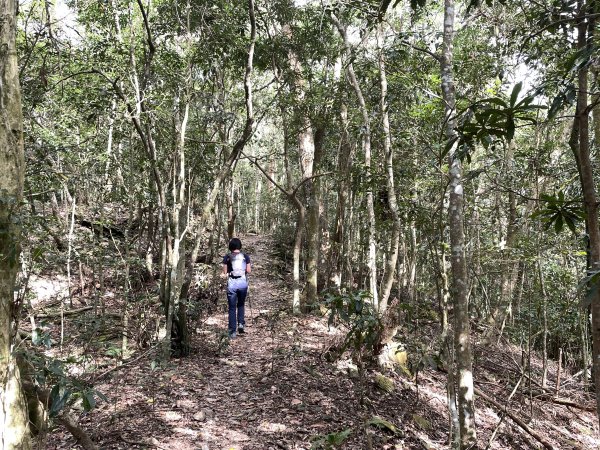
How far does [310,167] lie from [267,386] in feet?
20.1

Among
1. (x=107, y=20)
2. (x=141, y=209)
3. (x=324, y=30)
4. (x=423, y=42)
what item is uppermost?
(x=324, y=30)

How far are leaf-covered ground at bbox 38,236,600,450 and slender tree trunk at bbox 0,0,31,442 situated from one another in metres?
1.79

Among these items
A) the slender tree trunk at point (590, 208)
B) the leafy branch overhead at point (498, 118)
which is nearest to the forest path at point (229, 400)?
the slender tree trunk at point (590, 208)

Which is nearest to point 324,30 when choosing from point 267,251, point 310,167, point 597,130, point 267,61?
point 267,61

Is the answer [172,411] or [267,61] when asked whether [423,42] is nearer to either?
[267,61]

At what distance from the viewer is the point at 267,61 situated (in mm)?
10172

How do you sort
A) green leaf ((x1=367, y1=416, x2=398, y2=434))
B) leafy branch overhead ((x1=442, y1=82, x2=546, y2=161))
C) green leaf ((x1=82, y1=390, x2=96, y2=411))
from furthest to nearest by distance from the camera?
1. green leaf ((x1=367, y1=416, x2=398, y2=434))
2. green leaf ((x1=82, y1=390, x2=96, y2=411))
3. leafy branch overhead ((x1=442, y1=82, x2=546, y2=161))

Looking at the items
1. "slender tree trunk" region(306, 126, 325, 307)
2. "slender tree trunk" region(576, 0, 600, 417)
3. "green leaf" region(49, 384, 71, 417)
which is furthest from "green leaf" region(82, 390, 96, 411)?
"slender tree trunk" region(306, 126, 325, 307)

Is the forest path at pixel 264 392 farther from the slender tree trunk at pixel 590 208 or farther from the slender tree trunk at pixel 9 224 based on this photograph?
the slender tree trunk at pixel 590 208

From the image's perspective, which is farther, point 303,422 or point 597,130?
point 597,130

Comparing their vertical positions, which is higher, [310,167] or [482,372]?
[310,167]

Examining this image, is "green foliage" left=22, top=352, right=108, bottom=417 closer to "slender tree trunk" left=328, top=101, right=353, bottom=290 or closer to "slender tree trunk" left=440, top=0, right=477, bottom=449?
"slender tree trunk" left=440, top=0, right=477, bottom=449

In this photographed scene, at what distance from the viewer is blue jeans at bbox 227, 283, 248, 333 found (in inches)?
318

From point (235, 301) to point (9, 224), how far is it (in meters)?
5.71
